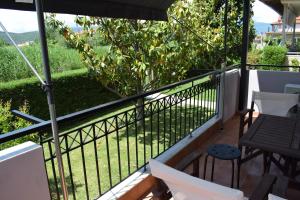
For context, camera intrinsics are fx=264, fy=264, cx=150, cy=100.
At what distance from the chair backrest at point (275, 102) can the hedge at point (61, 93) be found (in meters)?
4.71

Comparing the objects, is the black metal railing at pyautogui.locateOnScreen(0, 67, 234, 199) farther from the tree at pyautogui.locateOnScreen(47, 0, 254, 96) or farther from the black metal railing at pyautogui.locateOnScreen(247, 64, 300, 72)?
the black metal railing at pyautogui.locateOnScreen(247, 64, 300, 72)

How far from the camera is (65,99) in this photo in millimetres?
8219

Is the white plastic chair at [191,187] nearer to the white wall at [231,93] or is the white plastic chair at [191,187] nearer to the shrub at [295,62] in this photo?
the white wall at [231,93]

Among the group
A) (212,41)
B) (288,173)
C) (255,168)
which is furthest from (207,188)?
(212,41)

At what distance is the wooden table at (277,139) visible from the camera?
231cm

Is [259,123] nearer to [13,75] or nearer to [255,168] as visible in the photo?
[255,168]

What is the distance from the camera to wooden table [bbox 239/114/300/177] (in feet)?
7.57

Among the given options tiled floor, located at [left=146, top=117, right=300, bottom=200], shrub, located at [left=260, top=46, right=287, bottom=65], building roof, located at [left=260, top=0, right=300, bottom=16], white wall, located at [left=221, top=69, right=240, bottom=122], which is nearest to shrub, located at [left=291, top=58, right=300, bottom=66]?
shrub, located at [left=260, top=46, right=287, bottom=65]

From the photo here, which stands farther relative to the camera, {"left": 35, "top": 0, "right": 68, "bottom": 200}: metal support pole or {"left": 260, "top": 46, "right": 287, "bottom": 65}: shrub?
{"left": 260, "top": 46, "right": 287, "bottom": 65}: shrub

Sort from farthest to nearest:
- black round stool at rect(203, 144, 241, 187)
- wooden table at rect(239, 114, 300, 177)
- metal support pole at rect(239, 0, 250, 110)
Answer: metal support pole at rect(239, 0, 250, 110), black round stool at rect(203, 144, 241, 187), wooden table at rect(239, 114, 300, 177)

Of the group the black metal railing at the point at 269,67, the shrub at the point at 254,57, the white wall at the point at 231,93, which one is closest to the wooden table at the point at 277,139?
the white wall at the point at 231,93

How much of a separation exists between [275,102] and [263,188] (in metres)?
2.36

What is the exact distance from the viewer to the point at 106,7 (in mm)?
2213

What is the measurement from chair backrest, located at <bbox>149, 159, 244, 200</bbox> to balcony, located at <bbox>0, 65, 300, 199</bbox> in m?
0.72
